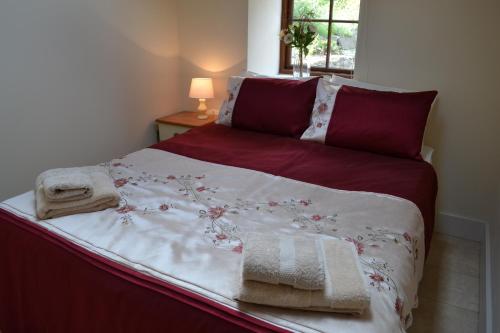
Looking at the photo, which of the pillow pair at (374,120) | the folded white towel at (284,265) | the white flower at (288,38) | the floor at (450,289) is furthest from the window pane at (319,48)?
the folded white towel at (284,265)

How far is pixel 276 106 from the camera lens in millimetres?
2395

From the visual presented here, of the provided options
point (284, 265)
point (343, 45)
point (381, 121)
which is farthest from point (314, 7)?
point (284, 265)

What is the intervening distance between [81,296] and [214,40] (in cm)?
234

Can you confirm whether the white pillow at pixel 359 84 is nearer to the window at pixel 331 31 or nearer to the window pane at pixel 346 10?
the window at pixel 331 31

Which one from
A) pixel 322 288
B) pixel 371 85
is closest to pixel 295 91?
pixel 371 85

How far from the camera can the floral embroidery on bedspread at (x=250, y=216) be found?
1156mm

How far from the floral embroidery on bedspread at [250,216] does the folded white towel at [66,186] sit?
0.15 meters

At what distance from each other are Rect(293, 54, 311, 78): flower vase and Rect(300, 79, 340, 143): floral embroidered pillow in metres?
0.44

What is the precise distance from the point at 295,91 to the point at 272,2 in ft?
3.26

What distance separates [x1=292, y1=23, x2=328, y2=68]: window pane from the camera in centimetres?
288

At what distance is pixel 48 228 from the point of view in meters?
1.34

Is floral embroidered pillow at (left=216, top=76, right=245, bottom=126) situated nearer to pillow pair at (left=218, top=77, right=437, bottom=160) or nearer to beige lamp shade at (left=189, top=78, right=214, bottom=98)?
pillow pair at (left=218, top=77, right=437, bottom=160)

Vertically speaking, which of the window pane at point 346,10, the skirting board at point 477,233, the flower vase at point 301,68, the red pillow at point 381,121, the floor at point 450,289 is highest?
the window pane at point 346,10

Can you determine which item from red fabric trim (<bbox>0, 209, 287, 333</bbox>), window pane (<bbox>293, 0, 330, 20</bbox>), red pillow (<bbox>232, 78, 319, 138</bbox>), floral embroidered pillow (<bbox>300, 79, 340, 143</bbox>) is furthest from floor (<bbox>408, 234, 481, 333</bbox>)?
window pane (<bbox>293, 0, 330, 20</bbox>)
